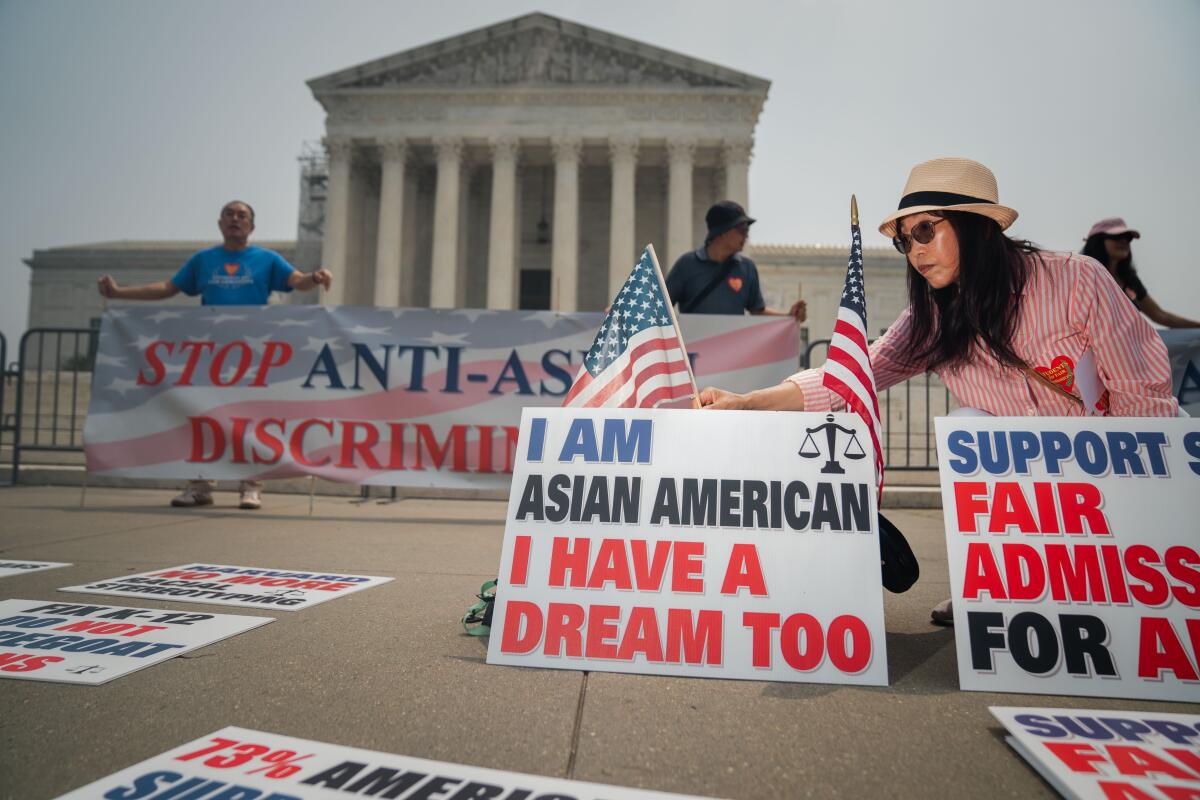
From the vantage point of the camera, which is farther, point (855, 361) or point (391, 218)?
point (391, 218)

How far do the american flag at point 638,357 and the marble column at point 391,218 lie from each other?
1176 inches

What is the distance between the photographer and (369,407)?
534 centimetres

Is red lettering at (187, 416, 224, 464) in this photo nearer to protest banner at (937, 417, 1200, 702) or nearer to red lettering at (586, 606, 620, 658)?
red lettering at (586, 606, 620, 658)

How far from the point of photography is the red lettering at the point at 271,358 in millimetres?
5411

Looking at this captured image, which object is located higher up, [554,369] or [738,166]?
[738,166]

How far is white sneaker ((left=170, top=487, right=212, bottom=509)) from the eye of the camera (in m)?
5.46

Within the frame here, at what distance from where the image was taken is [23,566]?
2.95 metres

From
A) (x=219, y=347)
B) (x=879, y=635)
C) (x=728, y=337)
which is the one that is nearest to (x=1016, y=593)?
(x=879, y=635)

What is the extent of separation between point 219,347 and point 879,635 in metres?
5.52

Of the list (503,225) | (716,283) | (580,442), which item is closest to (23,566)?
(580,442)

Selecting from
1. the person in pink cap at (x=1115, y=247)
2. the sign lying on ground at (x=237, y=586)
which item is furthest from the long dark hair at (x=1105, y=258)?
the sign lying on ground at (x=237, y=586)

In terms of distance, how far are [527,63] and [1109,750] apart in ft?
114

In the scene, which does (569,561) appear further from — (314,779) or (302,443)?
(302,443)

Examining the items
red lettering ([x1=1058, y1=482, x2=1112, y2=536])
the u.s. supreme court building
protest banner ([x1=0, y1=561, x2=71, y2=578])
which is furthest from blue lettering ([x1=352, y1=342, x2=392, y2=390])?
the u.s. supreme court building
